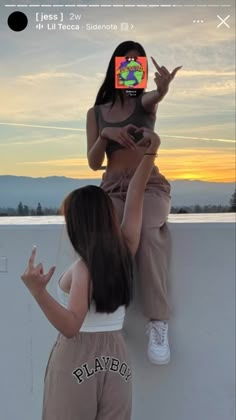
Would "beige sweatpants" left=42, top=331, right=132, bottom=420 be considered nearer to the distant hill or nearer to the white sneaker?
the white sneaker

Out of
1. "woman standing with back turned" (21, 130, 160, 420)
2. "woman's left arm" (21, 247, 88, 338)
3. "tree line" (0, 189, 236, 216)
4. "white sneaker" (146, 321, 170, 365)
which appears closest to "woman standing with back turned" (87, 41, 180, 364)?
"white sneaker" (146, 321, 170, 365)

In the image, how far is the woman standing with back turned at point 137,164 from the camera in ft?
5.46

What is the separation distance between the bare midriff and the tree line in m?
0.22

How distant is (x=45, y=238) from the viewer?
5.77 ft

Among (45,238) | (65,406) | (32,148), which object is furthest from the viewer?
(32,148)

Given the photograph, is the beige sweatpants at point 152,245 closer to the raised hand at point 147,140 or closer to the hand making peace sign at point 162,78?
the raised hand at point 147,140

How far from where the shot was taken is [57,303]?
4.17 feet

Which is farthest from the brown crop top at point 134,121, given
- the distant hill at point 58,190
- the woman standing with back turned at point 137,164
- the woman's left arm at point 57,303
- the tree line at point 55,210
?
the woman's left arm at point 57,303

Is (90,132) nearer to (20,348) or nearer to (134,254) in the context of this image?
(134,254)

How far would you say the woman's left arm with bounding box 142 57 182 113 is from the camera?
177 cm

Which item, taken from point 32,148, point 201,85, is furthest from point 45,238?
point 201,85

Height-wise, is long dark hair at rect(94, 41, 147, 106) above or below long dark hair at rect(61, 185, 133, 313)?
above

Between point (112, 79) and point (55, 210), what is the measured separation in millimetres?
463

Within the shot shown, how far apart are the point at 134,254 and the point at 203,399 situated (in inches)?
21.3
